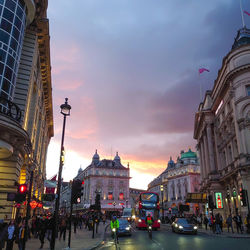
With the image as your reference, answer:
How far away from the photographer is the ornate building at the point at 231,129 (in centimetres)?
3234

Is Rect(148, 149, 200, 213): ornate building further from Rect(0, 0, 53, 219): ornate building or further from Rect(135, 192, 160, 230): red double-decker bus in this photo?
Rect(0, 0, 53, 219): ornate building

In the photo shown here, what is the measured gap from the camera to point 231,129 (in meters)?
37.6

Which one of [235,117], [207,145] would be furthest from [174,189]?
[235,117]

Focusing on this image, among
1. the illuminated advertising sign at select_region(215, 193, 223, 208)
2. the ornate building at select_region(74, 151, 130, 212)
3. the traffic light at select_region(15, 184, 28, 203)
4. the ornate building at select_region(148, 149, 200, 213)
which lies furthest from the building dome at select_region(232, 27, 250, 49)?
the ornate building at select_region(74, 151, 130, 212)

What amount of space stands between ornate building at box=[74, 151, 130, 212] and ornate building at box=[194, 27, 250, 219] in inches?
2330

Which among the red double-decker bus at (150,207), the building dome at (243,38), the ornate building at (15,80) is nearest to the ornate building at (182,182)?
the red double-decker bus at (150,207)

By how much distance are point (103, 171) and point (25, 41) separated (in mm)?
85776

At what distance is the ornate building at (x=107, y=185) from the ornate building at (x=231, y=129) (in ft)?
194

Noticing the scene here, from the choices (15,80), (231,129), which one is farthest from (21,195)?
(231,129)

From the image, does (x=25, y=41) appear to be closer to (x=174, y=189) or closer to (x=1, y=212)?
(x=1, y=212)

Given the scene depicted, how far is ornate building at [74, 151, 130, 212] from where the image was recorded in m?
98.9

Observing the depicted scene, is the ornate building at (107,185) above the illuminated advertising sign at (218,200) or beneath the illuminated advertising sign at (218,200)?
above

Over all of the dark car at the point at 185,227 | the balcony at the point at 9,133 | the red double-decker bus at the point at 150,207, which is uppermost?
the balcony at the point at 9,133

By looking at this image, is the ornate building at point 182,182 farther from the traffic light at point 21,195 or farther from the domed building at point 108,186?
the traffic light at point 21,195
